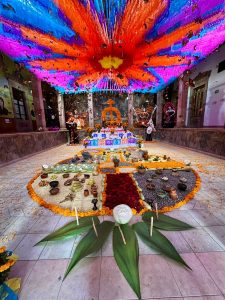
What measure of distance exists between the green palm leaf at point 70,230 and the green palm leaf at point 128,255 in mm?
411

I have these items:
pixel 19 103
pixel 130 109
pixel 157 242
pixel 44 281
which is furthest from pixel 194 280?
pixel 19 103

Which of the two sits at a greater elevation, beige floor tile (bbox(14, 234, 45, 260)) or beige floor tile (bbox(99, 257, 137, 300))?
beige floor tile (bbox(99, 257, 137, 300))

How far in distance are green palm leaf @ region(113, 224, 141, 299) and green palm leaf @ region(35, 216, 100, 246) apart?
1.35 ft

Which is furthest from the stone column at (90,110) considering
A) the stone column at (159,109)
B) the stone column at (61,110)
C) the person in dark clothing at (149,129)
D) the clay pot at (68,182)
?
the clay pot at (68,182)

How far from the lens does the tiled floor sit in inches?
49.8

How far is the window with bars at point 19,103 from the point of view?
12.6 metres

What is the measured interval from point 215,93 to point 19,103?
1551cm

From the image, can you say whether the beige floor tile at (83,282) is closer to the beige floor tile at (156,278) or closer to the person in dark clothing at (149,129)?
the beige floor tile at (156,278)

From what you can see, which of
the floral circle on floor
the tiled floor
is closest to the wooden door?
the floral circle on floor

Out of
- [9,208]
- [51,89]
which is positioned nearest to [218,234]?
[9,208]

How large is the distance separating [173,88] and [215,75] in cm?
540

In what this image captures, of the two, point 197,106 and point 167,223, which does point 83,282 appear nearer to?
point 167,223

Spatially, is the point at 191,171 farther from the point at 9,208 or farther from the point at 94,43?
the point at 94,43

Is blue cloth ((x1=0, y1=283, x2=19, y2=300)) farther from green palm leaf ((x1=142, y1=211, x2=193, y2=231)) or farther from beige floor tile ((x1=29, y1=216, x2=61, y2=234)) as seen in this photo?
green palm leaf ((x1=142, y1=211, x2=193, y2=231))
